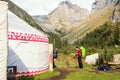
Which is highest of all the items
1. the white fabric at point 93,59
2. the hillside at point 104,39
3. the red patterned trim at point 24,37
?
the hillside at point 104,39

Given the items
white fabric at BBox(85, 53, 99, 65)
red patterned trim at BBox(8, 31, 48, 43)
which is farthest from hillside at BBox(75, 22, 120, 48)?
red patterned trim at BBox(8, 31, 48, 43)

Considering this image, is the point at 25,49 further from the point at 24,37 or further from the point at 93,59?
the point at 93,59

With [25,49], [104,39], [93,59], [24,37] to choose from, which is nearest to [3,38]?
[24,37]

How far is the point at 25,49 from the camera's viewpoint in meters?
16.6

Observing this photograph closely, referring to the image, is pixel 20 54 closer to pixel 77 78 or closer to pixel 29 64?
pixel 29 64

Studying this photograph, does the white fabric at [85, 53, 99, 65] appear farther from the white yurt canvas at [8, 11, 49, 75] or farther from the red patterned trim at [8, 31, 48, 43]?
the red patterned trim at [8, 31, 48, 43]

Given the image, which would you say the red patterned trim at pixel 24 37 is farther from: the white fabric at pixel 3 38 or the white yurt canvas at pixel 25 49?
the white fabric at pixel 3 38

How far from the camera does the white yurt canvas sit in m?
15.7

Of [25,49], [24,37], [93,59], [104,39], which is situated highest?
[104,39]

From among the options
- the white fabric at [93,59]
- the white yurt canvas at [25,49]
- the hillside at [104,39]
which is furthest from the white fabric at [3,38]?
the hillside at [104,39]

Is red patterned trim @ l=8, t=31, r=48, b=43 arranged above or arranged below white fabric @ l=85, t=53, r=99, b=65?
above

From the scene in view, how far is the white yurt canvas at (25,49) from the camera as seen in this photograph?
15695 millimetres

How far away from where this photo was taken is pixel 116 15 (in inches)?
5615

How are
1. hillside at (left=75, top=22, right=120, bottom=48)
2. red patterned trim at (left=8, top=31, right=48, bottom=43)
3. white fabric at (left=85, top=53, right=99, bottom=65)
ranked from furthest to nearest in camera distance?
hillside at (left=75, top=22, right=120, bottom=48) → white fabric at (left=85, top=53, right=99, bottom=65) → red patterned trim at (left=8, top=31, right=48, bottom=43)
